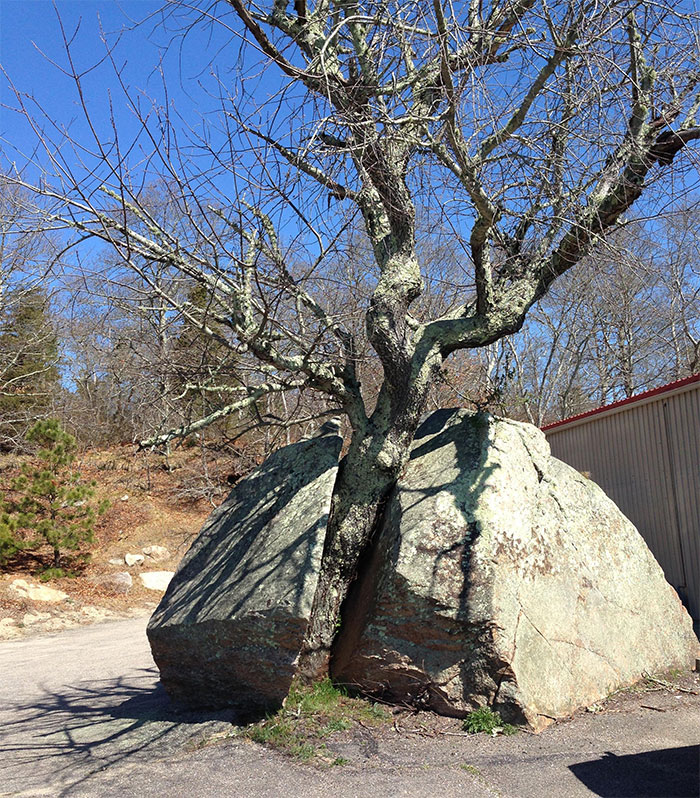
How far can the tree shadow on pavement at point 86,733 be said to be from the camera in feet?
13.6

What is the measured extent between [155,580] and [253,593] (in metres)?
11.7

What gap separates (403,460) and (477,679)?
173cm

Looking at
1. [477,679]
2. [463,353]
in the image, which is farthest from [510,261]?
[463,353]

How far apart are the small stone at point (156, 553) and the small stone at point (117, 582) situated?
133 cm

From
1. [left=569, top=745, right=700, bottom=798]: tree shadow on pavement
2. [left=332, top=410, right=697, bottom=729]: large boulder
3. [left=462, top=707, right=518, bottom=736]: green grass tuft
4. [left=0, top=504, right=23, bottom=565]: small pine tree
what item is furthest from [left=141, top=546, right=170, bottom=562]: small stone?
[left=569, top=745, right=700, bottom=798]: tree shadow on pavement

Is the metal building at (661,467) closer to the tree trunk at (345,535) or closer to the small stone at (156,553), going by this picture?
the tree trunk at (345,535)

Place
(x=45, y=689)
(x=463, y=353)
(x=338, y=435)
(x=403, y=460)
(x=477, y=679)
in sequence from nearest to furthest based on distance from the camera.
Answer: (x=477, y=679) < (x=403, y=460) < (x=338, y=435) < (x=45, y=689) < (x=463, y=353)

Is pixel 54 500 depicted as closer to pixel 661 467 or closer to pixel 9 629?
pixel 9 629

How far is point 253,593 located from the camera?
4656mm

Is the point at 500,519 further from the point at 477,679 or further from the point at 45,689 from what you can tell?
the point at 45,689

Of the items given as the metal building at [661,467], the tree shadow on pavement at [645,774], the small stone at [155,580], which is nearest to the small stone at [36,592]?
the small stone at [155,580]

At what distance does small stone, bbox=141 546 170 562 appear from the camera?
16.6 meters

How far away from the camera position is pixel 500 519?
188 inches

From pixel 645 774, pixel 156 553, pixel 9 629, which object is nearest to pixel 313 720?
pixel 645 774
